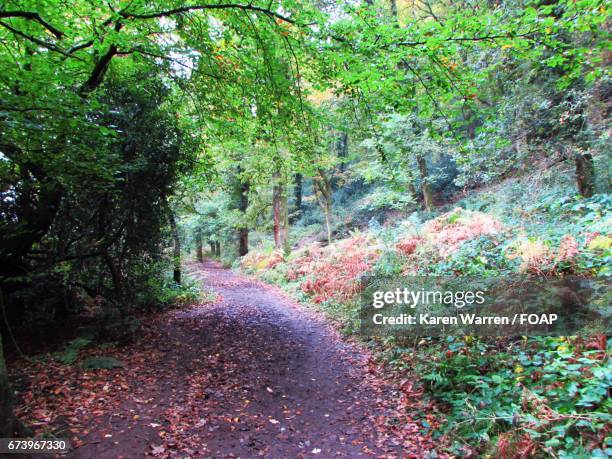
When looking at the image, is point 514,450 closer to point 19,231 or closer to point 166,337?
point 166,337

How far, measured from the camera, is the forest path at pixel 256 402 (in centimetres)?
391

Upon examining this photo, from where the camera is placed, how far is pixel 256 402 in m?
5.00

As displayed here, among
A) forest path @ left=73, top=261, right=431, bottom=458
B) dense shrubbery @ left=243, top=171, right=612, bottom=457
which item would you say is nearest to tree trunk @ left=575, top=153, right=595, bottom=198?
dense shrubbery @ left=243, top=171, right=612, bottom=457

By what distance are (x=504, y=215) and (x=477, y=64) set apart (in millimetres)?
4427

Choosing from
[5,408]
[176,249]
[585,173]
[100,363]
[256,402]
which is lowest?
[256,402]

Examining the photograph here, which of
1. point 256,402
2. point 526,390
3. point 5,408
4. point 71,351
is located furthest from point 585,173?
point 71,351

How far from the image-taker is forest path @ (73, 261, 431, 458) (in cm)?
391

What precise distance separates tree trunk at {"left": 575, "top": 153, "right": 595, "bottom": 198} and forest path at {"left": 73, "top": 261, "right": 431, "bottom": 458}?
6.82 m

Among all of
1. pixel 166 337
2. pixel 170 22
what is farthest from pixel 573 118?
pixel 166 337

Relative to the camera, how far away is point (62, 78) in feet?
14.7

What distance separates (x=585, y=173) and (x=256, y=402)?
9.15 m


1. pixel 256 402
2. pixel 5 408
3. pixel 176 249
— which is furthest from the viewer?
pixel 176 249

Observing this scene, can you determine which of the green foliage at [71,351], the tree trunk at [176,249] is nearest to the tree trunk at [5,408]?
the green foliage at [71,351]

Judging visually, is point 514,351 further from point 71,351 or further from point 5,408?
point 71,351
